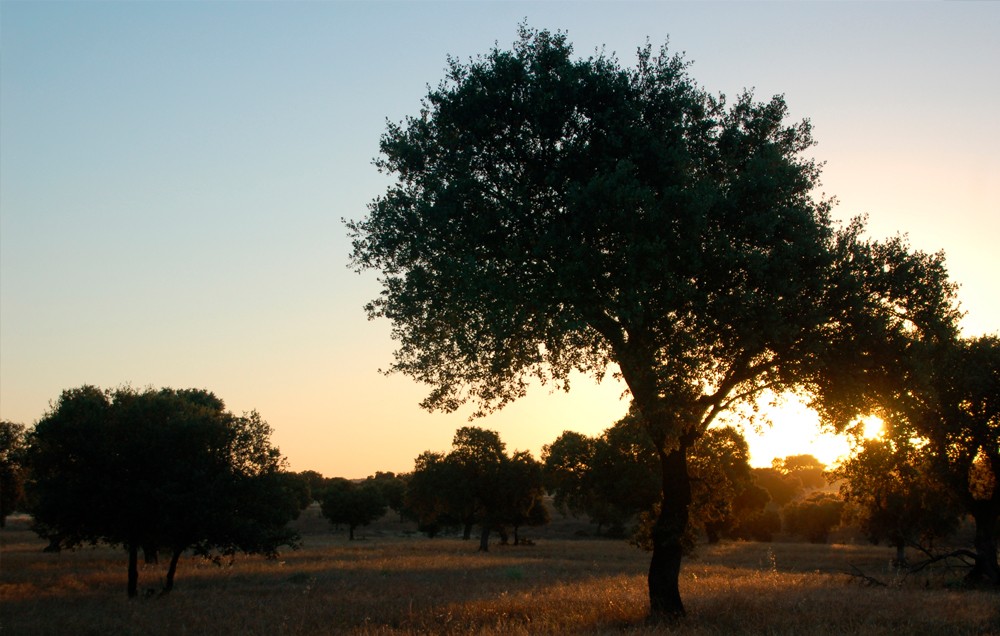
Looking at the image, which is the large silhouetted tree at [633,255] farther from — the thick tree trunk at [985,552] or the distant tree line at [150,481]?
the thick tree trunk at [985,552]

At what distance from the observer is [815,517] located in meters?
93.0

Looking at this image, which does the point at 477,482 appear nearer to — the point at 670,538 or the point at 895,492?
the point at 895,492

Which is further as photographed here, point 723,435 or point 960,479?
point 960,479

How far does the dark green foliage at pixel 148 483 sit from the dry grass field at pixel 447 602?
243 cm

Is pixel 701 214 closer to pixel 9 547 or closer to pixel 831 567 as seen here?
pixel 831 567

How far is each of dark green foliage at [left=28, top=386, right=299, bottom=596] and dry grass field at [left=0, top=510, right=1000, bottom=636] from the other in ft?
7.97

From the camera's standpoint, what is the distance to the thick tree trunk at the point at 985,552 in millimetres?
33906

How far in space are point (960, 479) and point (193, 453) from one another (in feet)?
120

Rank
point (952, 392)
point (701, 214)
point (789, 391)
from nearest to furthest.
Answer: point (701, 214)
point (789, 391)
point (952, 392)

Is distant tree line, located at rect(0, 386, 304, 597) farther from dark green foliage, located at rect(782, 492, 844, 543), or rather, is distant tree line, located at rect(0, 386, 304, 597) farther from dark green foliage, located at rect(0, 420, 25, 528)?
dark green foliage, located at rect(782, 492, 844, 543)

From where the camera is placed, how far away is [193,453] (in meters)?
30.9

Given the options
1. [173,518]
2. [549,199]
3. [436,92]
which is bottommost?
[173,518]

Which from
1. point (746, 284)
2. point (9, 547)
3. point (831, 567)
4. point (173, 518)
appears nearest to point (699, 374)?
point (746, 284)

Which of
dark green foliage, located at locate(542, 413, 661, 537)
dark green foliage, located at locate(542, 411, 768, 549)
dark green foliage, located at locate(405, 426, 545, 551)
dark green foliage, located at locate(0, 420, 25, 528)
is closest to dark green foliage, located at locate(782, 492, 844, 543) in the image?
dark green foliage, located at locate(542, 411, 768, 549)
